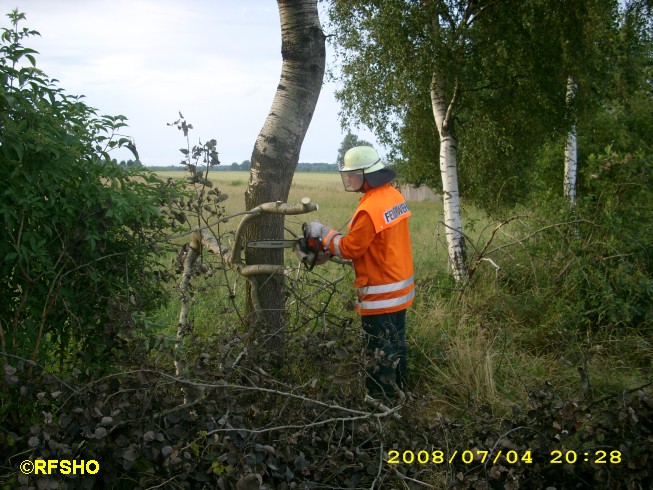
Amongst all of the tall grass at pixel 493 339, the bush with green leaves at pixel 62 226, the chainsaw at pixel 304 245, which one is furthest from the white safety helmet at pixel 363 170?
the bush with green leaves at pixel 62 226

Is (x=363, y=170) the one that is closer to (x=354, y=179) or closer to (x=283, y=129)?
(x=354, y=179)

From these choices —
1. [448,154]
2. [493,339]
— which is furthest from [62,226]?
[448,154]

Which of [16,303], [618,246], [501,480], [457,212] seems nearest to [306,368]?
[501,480]

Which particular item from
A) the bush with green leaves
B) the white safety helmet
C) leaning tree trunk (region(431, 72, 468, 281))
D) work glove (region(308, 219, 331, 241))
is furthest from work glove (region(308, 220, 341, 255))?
leaning tree trunk (region(431, 72, 468, 281))

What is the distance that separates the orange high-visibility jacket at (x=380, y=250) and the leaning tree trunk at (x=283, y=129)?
1.99 feet

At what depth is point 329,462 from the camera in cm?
363

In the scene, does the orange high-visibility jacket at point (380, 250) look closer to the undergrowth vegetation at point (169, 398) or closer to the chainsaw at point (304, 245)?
the chainsaw at point (304, 245)

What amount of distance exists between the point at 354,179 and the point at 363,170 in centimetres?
10

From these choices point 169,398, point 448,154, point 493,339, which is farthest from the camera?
point 448,154

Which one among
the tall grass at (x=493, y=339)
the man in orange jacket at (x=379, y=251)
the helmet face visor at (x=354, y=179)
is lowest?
the tall grass at (x=493, y=339)

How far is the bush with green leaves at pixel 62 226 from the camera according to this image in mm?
3766

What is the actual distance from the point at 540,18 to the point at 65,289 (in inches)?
289

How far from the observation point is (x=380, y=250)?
203 inches

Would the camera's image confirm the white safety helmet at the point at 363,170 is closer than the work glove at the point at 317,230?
No
